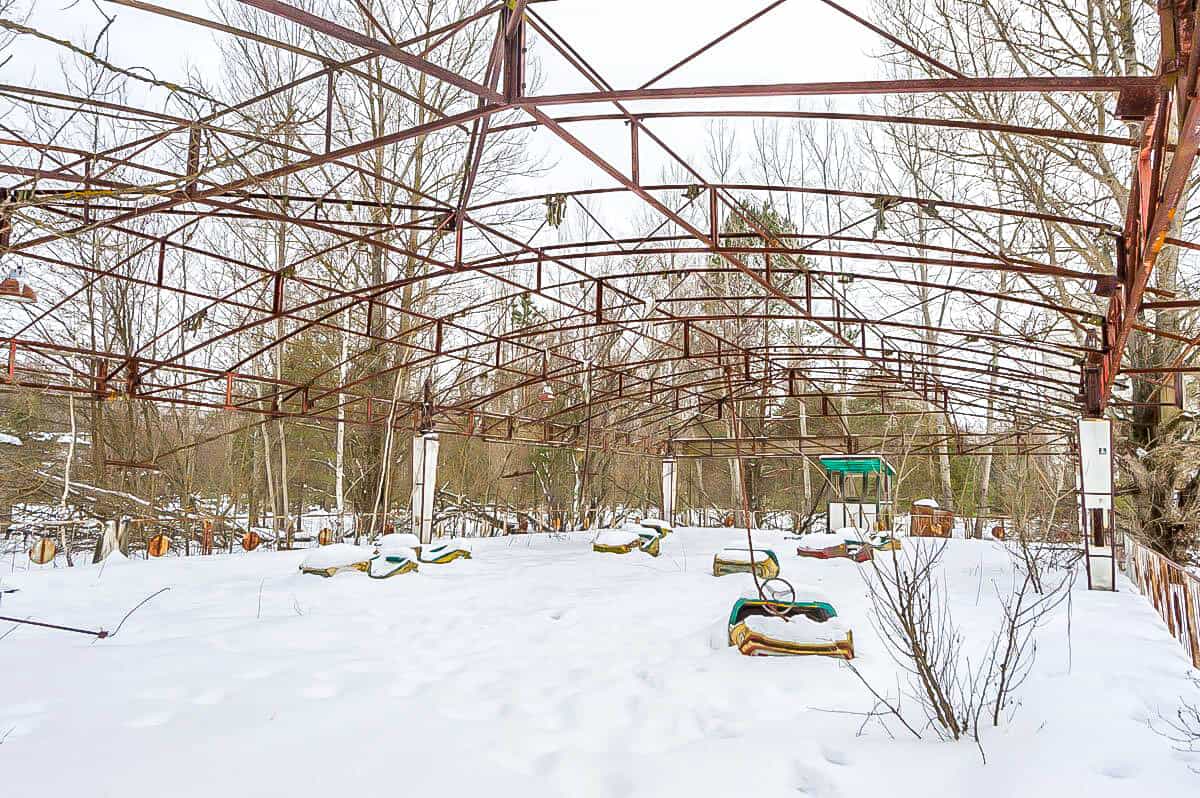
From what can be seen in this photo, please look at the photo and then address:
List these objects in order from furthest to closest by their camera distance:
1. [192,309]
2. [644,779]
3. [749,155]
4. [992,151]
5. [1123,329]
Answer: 1. [749,155]
2. [192,309]
3. [992,151]
4. [1123,329]
5. [644,779]

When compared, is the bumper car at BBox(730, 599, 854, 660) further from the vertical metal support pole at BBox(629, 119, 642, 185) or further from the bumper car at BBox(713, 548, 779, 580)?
the bumper car at BBox(713, 548, 779, 580)

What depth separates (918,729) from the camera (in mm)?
4477

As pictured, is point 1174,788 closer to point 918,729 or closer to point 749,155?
point 918,729

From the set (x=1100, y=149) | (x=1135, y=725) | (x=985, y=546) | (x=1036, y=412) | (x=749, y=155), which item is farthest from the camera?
(x=749, y=155)

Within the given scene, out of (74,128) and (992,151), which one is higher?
(74,128)

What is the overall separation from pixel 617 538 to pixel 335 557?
6.13 m

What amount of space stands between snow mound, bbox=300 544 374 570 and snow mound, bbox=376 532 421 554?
33cm

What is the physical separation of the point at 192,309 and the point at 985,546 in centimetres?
2103

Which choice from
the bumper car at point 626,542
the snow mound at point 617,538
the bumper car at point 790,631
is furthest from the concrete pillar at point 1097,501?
the snow mound at point 617,538

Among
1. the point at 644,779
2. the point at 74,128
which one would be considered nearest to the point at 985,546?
the point at 644,779

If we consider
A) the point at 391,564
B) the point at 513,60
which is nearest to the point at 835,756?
the point at 513,60

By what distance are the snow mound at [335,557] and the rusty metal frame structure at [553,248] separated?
2.61 meters

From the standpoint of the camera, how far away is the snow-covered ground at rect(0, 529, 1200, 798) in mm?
3738

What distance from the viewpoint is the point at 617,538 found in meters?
15.4
